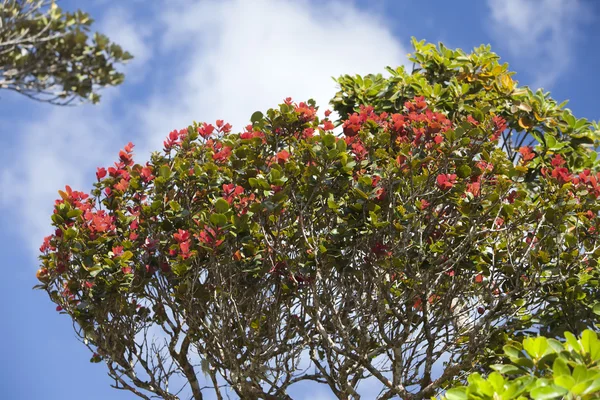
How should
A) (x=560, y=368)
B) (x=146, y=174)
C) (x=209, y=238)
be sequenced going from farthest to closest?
(x=146, y=174), (x=209, y=238), (x=560, y=368)

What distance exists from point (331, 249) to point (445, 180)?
1.50 metres

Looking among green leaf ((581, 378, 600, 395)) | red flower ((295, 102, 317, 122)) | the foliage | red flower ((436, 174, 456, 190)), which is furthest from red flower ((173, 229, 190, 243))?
green leaf ((581, 378, 600, 395))

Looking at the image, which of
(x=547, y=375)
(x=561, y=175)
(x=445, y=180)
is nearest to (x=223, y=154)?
(x=445, y=180)

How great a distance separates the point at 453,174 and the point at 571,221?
1858mm

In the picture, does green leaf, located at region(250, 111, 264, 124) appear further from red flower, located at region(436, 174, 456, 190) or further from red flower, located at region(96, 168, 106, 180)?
red flower, located at region(436, 174, 456, 190)

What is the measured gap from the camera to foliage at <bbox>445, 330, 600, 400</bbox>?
454cm

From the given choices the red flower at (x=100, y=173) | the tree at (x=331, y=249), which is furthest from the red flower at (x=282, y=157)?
the red flower at (x=100, y=173)

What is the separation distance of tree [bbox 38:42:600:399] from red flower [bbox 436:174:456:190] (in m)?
0.03

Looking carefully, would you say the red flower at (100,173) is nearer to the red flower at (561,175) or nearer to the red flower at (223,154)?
the red flower at (223,154)

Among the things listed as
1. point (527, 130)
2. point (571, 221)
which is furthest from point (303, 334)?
point (527, 130)

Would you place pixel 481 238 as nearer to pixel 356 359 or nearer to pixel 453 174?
pixel 453 174

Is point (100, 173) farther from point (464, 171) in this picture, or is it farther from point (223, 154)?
point (464, 171)

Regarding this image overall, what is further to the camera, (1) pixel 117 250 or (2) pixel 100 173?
(2) pixel 100 173

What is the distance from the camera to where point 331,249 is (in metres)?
8.00
